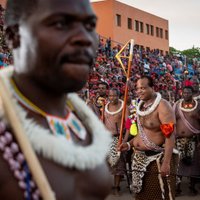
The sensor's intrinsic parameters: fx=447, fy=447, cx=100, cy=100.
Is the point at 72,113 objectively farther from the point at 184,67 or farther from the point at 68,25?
the point at 184,67

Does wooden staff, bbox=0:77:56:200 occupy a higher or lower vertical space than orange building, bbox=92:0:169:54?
lower

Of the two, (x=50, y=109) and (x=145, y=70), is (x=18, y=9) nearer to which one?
(x=50, y=109)

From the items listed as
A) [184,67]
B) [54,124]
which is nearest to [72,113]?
[54,124]

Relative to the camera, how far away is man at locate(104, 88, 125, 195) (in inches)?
302

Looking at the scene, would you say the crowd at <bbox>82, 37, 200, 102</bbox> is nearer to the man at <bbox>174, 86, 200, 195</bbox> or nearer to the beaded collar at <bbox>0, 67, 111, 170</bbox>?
the man at <bbox>174, 86, 200, 195</bbox>

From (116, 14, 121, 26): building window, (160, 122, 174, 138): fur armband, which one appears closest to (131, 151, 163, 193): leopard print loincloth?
(160, 122, 174, 138): fur armband

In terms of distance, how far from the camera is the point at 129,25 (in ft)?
124

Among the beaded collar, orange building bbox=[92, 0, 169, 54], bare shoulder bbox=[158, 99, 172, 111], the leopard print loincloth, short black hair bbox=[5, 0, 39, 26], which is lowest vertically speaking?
the leopard print loincloth

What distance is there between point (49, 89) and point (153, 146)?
4292mm

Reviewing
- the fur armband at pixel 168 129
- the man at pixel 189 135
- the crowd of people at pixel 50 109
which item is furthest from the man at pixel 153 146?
the crowd of people at pixel 50 109

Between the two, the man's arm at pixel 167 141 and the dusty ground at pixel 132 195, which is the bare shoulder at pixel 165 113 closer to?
the man's arm at pixel 167 141

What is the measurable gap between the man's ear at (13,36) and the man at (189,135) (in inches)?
267

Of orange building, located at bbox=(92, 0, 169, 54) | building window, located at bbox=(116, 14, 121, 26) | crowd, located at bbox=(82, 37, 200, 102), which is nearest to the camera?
crowd, located at bbox=(82, 37, 200, 102)

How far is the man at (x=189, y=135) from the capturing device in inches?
314
